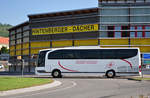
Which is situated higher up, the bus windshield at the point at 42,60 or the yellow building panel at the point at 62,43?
the yellow building panel at the point at 62,43

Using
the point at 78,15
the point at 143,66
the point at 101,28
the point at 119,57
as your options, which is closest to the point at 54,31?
the point at 78,15

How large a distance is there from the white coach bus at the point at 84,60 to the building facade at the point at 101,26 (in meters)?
15.7

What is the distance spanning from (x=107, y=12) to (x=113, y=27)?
9.48 feet

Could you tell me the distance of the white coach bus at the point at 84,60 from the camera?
32.4m

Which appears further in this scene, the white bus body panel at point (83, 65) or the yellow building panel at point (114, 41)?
the yellow building panel at point (114, 41)

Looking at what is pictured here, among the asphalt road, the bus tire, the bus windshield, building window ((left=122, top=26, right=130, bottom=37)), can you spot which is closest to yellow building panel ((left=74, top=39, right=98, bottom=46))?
building window ((left=122, top=26, right=130, bottom=37))

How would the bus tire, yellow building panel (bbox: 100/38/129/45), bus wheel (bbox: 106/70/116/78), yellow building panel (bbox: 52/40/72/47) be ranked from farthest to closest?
yellow building panel (bbox: 52/40/72/47), yellow building panel (bbox: 100/38/129/45), the bus tire, bus wheel (bbox: 106/70/116/78)

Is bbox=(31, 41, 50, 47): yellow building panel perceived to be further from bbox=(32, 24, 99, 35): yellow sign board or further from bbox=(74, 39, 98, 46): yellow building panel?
bbox=(74, 39, 98, 46): yellow building panel

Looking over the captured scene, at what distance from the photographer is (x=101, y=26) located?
159ft

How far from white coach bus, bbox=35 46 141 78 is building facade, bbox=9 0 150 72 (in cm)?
1570

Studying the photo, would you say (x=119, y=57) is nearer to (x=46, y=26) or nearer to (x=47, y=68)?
(x=47, y=68)

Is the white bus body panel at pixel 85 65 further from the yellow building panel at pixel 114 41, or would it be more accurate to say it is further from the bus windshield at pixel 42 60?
the yellow building panel at pixel 114 41

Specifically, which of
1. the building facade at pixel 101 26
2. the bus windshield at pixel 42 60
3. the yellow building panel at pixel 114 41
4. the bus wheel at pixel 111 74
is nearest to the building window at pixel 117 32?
the building facade at pixel 101 26

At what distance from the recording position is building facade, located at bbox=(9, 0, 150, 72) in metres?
47.8
